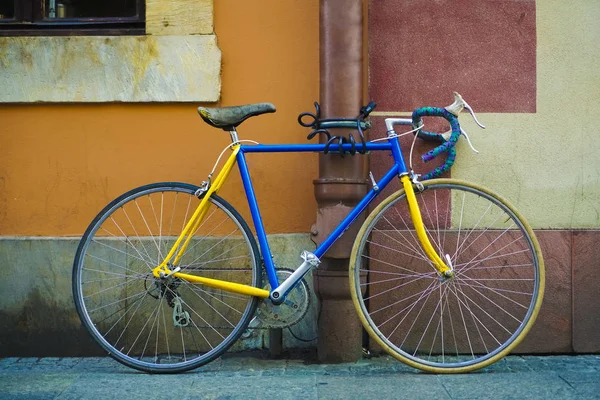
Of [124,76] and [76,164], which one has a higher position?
[124,76]

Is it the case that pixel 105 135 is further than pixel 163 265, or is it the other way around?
pixel 105 135

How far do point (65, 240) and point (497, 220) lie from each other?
2560 mm

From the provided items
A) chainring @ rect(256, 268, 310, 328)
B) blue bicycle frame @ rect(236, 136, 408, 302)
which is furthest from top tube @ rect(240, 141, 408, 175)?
chainring @ rect(256, 268, 310, 328)

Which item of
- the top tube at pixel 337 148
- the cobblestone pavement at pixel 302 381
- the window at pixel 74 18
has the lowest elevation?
the cobblestone pavement at pixel 302 381

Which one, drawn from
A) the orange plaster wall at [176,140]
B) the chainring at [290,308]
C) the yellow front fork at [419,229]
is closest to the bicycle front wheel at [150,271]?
the orange plaster wall at [176,140]

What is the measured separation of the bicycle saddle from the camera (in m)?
4.04

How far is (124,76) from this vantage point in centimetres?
455

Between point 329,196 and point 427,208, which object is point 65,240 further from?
point 427,208

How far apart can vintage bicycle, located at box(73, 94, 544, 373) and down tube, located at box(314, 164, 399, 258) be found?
54mm

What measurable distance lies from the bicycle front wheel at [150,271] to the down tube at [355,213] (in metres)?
0.60

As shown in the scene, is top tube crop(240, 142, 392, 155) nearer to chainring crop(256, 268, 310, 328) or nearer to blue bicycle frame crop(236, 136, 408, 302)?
blue bicycle frame crop(236, 136, 408, 302)

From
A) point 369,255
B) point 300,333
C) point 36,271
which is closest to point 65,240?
point 36,271

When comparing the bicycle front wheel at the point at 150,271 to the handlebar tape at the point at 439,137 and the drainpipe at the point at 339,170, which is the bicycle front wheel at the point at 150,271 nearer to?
the drainpipe at the point at 339,170

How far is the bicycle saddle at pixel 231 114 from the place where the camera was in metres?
4.04
